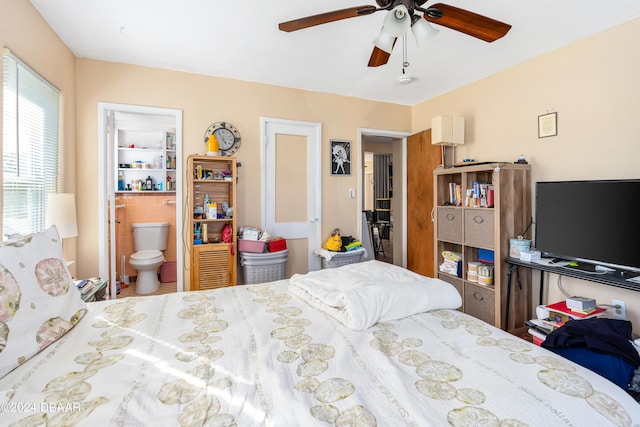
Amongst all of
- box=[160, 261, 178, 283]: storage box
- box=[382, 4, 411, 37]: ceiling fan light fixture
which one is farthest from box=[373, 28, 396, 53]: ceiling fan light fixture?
box=[160, 261, 178, 283]: storage box

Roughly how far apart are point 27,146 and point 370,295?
2.55 metres

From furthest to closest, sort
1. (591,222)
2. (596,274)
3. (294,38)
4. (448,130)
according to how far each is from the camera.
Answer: (448,130) → (294,38) → (591,222) → (596,274)

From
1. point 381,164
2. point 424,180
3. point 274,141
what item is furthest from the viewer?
point 381,164

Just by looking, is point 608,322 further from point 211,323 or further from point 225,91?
point 225,91

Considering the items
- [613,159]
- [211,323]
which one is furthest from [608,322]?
[211,323]

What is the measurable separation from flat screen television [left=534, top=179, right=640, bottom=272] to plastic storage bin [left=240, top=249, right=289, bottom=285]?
7.95ft

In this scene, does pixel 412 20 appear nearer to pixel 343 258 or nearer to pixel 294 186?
pixel 294 186

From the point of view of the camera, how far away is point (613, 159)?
241 centimetres

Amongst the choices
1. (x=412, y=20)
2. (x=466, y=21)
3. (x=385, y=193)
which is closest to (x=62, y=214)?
(x=412, y=20)

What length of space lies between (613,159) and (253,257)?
126 inches

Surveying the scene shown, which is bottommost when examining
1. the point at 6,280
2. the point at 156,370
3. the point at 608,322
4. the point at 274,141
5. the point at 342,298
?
the point at 608,322

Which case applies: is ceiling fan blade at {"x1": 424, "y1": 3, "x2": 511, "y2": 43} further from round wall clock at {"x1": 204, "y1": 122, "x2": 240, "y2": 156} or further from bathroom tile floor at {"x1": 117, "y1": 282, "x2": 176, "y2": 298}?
bathroom tile floor at {"x1": 117, "y1": 282, "x2": 176, "y2": 298}

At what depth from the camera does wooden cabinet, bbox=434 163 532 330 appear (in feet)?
9.06

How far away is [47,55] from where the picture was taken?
7.93 feet
